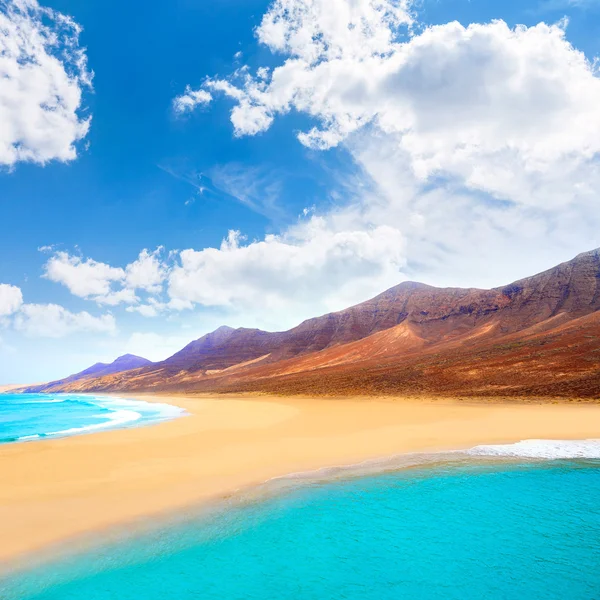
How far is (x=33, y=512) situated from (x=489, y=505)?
13173 millimetres

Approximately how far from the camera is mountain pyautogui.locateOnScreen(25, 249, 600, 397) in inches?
1708

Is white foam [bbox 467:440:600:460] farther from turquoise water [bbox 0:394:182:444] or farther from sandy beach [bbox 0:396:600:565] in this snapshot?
turquoise water [bbox 0:394:182:444]

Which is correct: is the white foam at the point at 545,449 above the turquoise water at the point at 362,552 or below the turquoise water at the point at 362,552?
below

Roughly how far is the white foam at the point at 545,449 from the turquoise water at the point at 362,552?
14.3 ft

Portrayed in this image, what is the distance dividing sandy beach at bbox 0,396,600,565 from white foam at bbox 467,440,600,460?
106 centimetres

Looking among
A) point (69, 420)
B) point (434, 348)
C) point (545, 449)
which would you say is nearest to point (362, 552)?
point (545, 449)

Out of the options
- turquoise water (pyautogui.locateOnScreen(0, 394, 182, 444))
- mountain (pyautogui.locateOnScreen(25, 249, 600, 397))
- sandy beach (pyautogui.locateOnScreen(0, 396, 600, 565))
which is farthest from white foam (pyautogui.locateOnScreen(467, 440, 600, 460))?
turquoise water (pyautogui.locateOnScreen(0, 394, 182, 444))

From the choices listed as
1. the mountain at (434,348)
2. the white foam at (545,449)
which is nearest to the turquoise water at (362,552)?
the white foam at (545,449)

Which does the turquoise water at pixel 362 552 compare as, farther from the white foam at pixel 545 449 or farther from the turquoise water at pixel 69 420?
the turquoise water at pixel 69 420

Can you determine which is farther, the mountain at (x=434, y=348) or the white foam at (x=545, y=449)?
the mountain at (x=434, y=348)

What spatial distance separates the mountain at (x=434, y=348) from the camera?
43.4 metres

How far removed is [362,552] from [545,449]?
13.2m

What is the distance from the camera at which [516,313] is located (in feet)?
308

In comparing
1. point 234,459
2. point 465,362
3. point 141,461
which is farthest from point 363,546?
point 465,362
